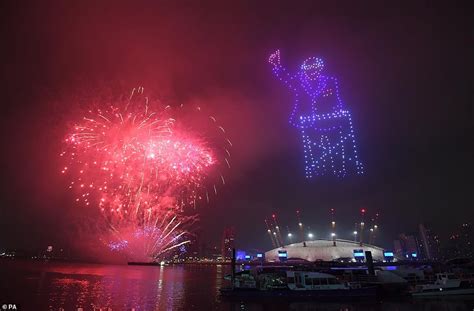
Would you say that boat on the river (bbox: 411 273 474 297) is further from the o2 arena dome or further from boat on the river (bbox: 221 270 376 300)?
the o2 arena dome

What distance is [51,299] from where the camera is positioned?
37562 millimetres

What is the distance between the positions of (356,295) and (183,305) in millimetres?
21315

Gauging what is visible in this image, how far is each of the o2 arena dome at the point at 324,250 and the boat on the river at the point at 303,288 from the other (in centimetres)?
9671

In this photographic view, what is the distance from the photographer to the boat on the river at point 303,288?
130 feet

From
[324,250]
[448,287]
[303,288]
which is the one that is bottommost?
[448,287]

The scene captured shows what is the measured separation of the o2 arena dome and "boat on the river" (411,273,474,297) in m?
94.9

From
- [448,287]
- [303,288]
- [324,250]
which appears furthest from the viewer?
[324,250]

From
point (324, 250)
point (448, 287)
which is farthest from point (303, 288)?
point (324, 250)

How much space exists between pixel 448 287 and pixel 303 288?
66.7 feet

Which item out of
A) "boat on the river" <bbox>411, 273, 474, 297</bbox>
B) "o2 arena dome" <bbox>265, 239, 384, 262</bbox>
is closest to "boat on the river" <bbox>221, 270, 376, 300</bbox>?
"boat on the river" <bbox>411, 273, 474, 297</bbox>

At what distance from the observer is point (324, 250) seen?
143 meters

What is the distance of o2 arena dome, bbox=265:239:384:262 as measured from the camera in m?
140

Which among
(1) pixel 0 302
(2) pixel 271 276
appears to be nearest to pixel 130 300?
(1) pixel 0 302

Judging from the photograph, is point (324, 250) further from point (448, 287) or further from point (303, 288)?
point (303, 288)
